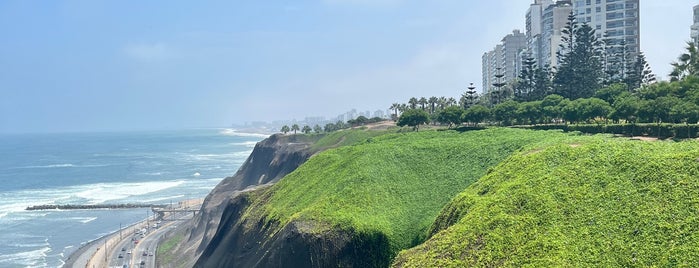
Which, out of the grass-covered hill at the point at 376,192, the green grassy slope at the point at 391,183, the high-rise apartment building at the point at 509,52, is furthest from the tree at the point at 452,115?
the high-rise apartment building at the point at 509,52

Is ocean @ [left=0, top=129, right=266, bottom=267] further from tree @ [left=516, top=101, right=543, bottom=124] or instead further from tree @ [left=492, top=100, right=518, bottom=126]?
tree @ [left=516, top=101, right=543, bottom=124]

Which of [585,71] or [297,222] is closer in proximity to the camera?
[297,222]

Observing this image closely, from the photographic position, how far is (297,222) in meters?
39.6

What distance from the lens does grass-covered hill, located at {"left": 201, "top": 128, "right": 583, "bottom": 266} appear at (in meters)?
38.7

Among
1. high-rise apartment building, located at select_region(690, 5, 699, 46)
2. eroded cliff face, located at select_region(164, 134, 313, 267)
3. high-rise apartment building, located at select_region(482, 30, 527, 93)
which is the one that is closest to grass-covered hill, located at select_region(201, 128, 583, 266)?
eroded cliff face, located at select_region(164, 134, 313, 267)

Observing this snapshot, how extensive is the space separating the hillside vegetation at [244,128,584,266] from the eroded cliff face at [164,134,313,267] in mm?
9666

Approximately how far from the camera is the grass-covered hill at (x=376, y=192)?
38.7 metres

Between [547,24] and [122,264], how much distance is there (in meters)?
97.9

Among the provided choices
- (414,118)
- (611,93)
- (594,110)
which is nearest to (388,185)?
(594,110)

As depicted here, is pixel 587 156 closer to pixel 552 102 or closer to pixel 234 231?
pixel 234 231

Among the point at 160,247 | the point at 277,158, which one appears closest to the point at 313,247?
the point at 160,247

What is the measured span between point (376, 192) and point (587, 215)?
62.0 ft

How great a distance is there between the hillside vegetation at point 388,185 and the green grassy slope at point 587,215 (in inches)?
253

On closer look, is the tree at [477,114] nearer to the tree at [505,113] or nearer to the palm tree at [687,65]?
the tree at [505,113]
